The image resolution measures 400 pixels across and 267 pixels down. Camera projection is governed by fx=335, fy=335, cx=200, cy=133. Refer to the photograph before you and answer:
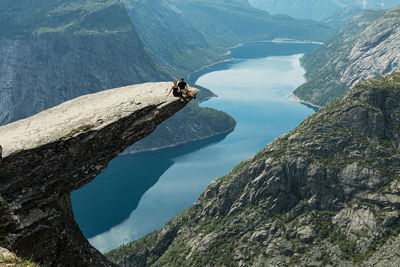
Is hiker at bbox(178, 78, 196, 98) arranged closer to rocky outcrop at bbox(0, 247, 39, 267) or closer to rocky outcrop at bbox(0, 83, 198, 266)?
rocky outcrop at bbox(0, 83, 198, 266)

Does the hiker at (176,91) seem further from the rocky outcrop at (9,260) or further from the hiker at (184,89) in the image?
the rocky outcrop at (9,260)

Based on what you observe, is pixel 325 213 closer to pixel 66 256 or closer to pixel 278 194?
pixel 278 194

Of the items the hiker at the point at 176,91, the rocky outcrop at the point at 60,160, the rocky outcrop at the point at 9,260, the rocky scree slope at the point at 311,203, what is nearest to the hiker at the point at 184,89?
the hiker at the point at 176,91

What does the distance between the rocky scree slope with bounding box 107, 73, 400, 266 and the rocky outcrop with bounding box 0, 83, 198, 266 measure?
326 feet

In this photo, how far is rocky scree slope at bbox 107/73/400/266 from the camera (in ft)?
375

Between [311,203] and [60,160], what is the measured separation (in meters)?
116

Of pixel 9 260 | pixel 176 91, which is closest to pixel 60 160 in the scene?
pixel 9 260

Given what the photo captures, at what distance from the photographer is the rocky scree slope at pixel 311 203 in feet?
375

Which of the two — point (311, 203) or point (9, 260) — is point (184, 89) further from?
point (311, 203)

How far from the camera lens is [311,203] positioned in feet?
421

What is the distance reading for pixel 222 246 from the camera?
131250 mm

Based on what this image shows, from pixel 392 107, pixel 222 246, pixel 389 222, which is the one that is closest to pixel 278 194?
pixel 222 246

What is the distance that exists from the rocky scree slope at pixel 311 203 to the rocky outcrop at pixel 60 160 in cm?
9947

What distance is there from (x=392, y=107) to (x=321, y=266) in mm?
77157
